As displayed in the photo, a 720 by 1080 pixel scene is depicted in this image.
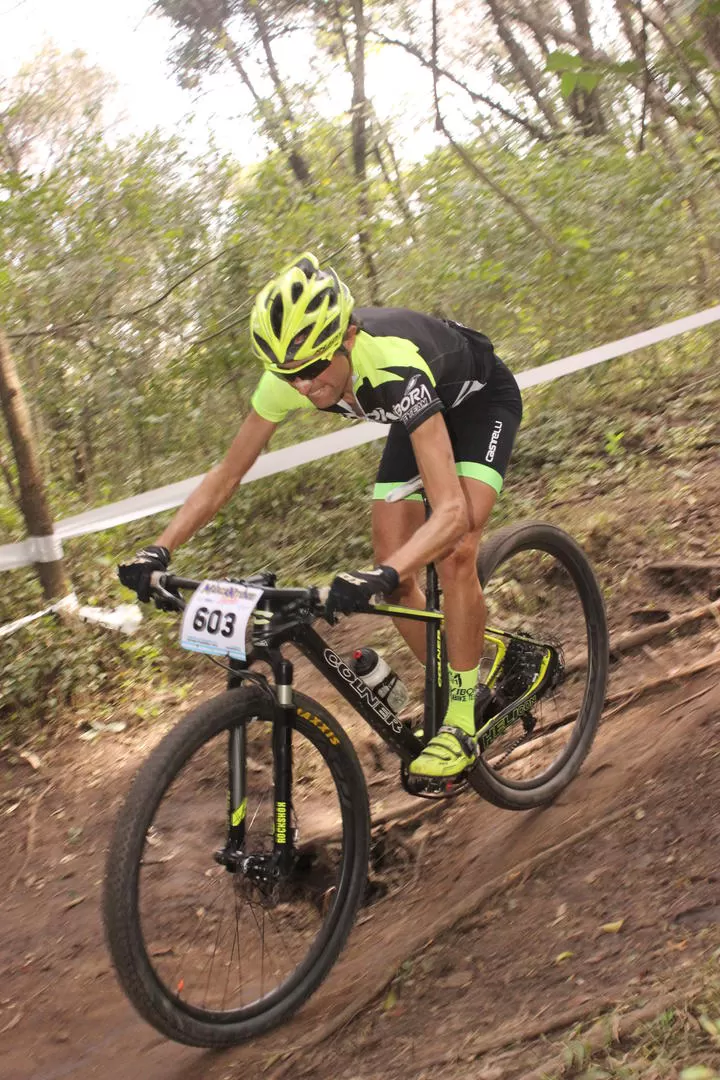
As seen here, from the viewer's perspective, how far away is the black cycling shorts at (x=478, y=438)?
3334 millimetres

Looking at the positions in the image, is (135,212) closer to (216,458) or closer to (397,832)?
(216,458)

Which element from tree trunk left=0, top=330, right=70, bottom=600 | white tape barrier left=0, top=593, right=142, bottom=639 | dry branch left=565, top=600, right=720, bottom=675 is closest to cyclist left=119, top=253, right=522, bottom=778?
dry branch left=565, top=600, right=720, bottom=675

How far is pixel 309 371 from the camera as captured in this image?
2803mm

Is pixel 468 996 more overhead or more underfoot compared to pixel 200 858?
more underfoot

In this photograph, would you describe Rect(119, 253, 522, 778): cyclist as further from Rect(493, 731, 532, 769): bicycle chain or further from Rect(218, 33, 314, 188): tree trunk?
Rect(218, 33, 314, 188): tree trunk

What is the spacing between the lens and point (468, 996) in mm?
2656

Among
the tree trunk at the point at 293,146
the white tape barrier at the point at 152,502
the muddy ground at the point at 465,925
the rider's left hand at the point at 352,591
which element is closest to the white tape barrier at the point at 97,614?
the white tape barrier at the point at 152,502

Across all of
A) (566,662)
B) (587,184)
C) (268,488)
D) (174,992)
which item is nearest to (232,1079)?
(174,992)

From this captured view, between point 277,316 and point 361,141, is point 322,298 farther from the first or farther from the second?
point 361,141

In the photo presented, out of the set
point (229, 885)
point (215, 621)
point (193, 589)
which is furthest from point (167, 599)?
point (229, 885)

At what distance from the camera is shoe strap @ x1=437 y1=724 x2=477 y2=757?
10.4 feet

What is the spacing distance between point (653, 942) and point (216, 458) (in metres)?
6.00

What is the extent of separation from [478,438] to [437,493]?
2.15 ft

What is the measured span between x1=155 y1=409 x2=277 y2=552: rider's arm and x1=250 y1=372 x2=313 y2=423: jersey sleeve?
0.03 metres
